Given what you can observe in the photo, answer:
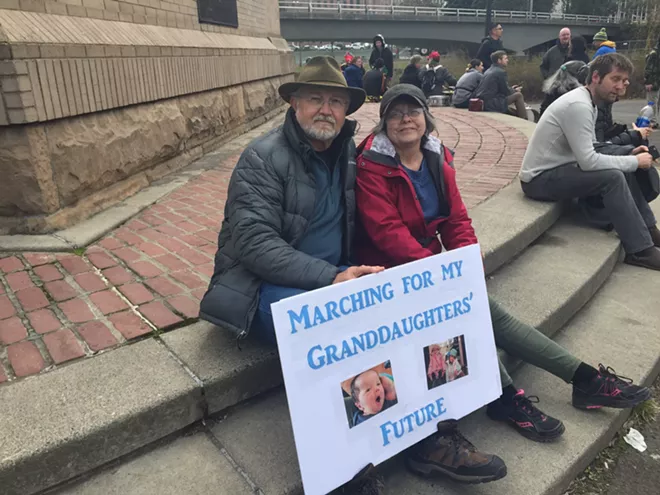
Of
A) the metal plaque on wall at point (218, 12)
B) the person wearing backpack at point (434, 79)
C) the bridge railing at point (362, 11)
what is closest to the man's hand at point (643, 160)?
the metal plaque on wall at point (218, 12)

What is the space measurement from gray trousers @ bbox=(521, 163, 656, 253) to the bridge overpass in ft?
110

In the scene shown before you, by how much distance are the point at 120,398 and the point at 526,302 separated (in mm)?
2142

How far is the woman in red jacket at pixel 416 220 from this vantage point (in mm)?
2373

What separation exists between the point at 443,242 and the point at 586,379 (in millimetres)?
893

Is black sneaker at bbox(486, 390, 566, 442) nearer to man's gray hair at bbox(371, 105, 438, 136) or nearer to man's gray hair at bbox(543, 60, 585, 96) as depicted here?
man's gray hair at bbox(371, 105, 438, 136)

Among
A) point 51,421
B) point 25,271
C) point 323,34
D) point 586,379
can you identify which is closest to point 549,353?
point 586,379

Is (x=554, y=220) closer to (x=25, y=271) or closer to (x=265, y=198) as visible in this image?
(x=265, y=198)

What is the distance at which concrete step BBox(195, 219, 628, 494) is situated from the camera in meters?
1.88

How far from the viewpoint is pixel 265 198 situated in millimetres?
2096

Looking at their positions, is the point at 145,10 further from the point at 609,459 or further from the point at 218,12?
the point at 609,459

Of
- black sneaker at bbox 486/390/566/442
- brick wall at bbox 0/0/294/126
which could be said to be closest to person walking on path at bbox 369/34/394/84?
brick wall at bbox 0/0/294/126

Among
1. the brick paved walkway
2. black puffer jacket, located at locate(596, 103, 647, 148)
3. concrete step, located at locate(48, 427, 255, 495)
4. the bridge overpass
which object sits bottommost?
concrete step, located at locate(48, 427, 255, 495)

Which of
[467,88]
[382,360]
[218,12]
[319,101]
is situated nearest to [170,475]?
[382,360]

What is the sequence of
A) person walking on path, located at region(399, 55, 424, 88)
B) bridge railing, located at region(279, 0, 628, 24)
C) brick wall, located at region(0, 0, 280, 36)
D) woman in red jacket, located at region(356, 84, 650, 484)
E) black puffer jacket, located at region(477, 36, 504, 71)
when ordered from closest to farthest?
woman in red jacket, located at region(356, 84, 650, 484) < brick wall, located at region(0, 0, 280, 36) < black puffer jacket, located at region(477, 36, 504, 71) < person walking on path, located at region(399, 55, 424, 88) < bridge railing, located at region(279, 0, 628, 24)
